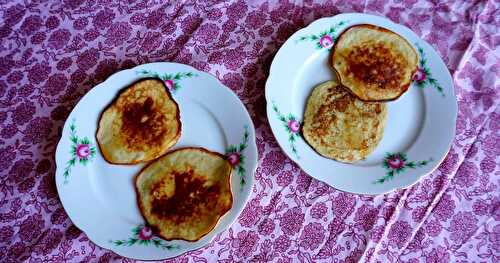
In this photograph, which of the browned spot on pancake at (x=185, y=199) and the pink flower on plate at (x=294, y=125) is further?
the pink flower on plate at (x=294, y=125)

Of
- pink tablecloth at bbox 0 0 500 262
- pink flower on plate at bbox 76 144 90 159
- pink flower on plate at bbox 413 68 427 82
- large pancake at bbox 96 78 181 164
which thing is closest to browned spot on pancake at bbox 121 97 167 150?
large pancake at bbox 96 78 181 164

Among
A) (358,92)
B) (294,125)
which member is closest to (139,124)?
(294,125)

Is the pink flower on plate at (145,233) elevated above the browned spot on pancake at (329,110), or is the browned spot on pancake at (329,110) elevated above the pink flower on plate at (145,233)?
the browned spot on pancake at (329,110)

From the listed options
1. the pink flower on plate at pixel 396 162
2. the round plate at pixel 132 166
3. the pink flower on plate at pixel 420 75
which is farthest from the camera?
the pink flower on plate at pixel 420 75

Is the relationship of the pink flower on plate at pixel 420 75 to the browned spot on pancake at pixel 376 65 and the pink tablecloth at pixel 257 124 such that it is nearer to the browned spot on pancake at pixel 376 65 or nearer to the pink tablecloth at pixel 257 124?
the browned spot on pancake at pixel 376 65

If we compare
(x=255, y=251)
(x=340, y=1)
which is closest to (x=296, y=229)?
(x=255, y=251)

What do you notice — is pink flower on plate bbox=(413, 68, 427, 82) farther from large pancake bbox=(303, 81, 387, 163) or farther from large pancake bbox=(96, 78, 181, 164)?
large pancake bbox=(96, 78, 181, 164)

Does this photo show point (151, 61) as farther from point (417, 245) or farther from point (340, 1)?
point (417, 245)

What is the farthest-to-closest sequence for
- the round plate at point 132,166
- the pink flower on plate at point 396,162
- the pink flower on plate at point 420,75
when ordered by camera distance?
the pink flower on plate at point 420,75 < the pink flower on plate at point 396,162 < the round plate at point 132,166

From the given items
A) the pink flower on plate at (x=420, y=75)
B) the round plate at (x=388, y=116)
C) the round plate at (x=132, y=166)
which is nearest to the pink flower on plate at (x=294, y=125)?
the round plate at (x=388, y=116)
